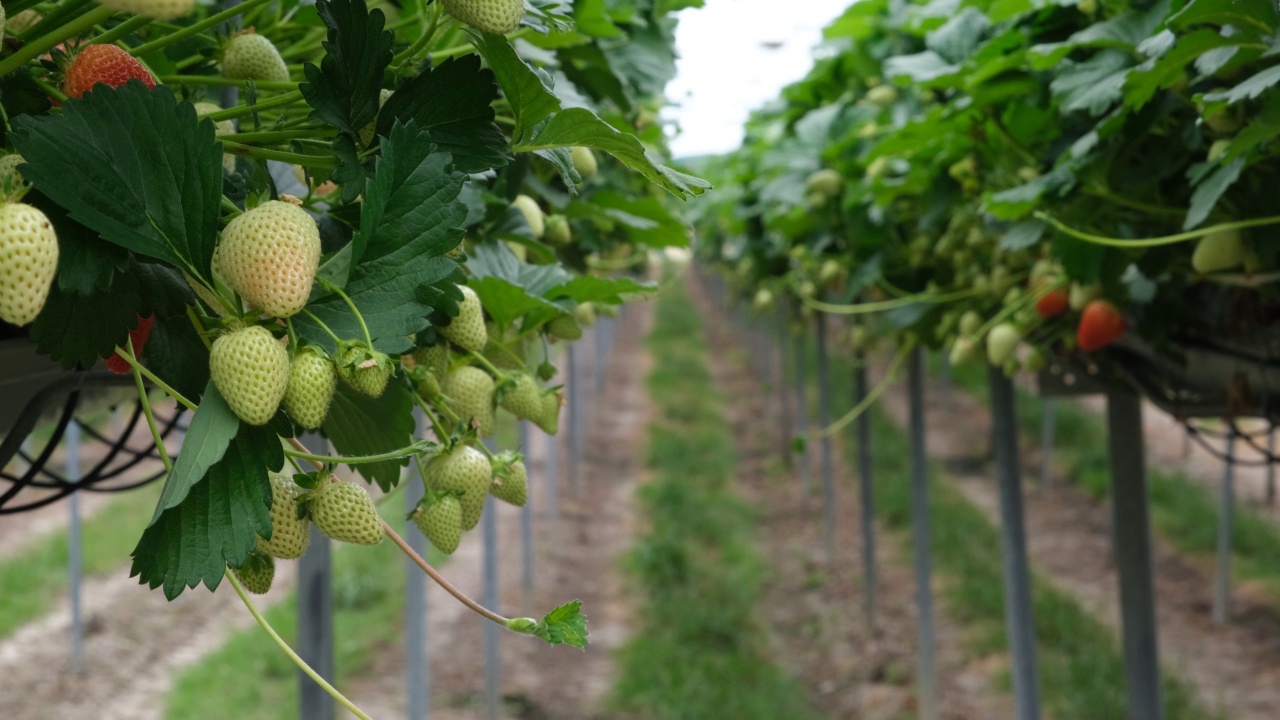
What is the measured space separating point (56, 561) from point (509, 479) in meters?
6.44

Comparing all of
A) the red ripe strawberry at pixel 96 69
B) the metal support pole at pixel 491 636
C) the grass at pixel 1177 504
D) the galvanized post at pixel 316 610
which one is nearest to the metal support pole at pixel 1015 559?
the metal support pole at pixel 491 636

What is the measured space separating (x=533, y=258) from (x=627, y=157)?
56 cm

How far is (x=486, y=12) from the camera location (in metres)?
0.48

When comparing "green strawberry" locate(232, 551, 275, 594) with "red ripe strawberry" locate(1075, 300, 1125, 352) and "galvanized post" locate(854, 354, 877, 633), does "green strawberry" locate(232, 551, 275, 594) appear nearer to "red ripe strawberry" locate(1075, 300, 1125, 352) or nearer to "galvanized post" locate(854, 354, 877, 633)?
"red ripe strawberry" locate(1075, 300, 1125, 352)

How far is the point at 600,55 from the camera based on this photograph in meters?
1.22

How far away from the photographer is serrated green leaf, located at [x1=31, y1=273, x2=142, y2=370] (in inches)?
20.1

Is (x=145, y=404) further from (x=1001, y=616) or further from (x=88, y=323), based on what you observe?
(x=1001, y=616)

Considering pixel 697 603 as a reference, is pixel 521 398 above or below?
above

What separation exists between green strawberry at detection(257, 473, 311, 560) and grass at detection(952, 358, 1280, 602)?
18.8 feet

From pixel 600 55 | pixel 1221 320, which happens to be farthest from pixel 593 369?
pixel 600 55

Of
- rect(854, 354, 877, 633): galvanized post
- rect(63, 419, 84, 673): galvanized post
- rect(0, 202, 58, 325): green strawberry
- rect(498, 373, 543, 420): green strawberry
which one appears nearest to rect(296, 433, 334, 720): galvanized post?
rect(498, 373, 543, 420): green strawberry

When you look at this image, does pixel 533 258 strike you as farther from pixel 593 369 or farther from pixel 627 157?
pixel 593 369

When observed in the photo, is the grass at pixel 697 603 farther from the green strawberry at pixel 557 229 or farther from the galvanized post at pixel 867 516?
the green strawberry at pixel 557 229

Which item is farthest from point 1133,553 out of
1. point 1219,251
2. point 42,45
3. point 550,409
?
point 42,45
